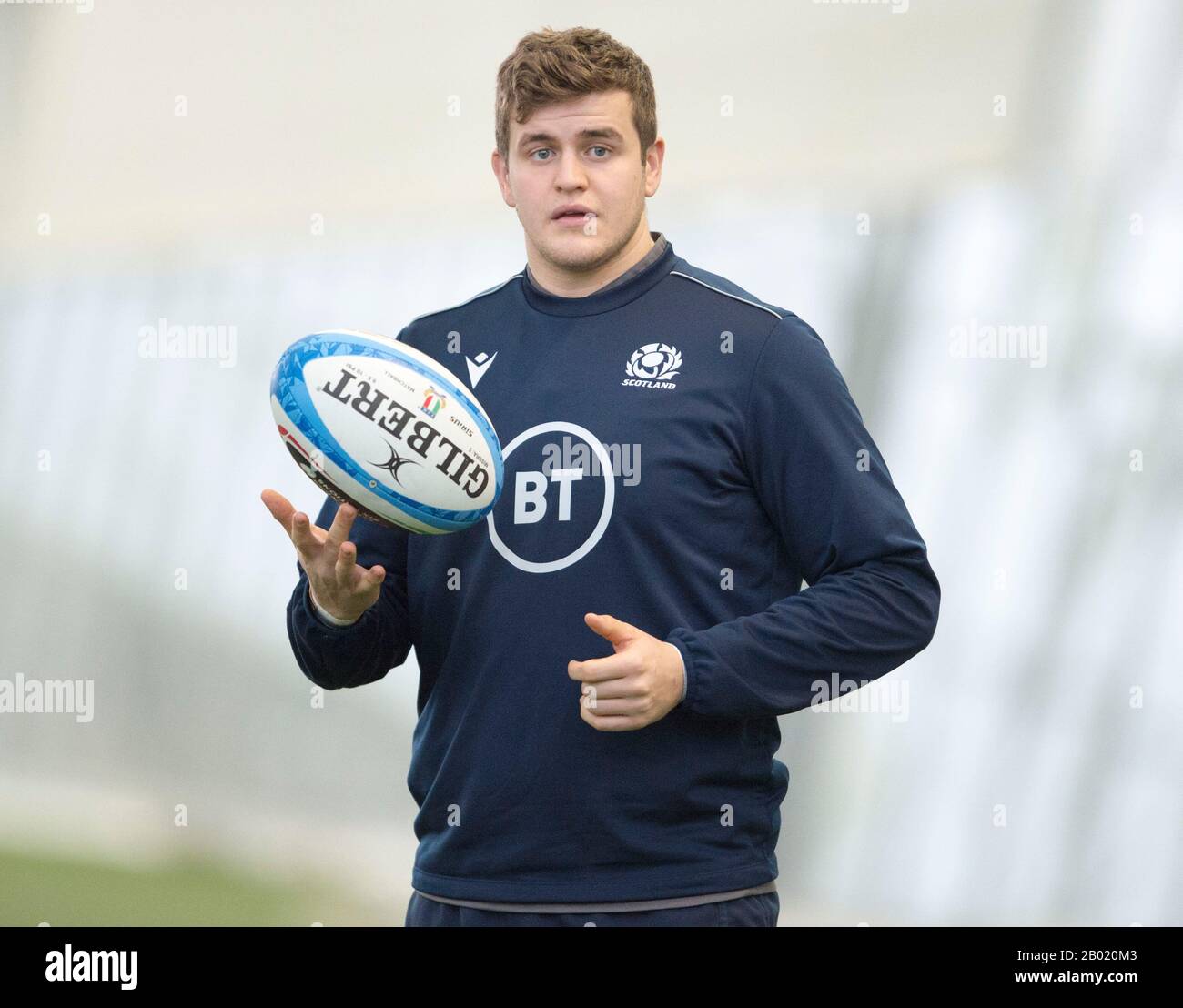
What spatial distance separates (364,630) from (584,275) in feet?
1.68

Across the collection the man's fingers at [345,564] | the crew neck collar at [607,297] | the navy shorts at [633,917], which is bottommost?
the navy shorts at [633,917]

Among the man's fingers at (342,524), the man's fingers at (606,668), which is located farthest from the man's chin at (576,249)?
the man's fingers at (606,668)

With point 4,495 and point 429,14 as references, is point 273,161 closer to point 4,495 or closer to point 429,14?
point 429,14

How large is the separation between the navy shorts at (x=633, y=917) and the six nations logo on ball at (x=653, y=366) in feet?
1.94

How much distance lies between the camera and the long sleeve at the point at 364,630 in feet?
5.07

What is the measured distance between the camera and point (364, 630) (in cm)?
154

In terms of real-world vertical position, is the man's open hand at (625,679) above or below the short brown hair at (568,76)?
below

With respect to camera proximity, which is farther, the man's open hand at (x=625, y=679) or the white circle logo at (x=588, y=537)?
the white circle logo at (x=588, y=537)

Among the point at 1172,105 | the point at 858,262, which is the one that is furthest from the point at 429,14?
the point at 1172,105

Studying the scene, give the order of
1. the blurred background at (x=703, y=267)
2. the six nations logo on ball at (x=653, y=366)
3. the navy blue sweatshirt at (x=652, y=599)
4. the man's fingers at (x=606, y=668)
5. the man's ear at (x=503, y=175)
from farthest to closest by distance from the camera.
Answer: the blurred background at (x=703, y=267) < the man's ear at (x=503, y=175) < the six nations logo on ball at (x=653, y=366) < the navy blue sweatshirt at (x=652, y=599) < the man's fingers at (x=606, y=668)

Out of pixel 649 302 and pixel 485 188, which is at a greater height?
pixel 485 188

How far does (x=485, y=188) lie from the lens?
332 centimetres

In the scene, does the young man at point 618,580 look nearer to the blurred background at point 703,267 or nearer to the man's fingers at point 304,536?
the man's fingers at point 304,536
